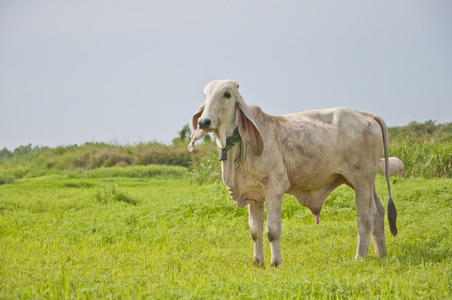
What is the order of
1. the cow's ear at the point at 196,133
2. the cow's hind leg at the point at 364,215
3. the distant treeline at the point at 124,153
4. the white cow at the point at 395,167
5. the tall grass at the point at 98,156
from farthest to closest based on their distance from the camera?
the tall grass at the point at 98,156
the distant treeline at the point at 124,153
the white cow at the point at 395,167
the cow's hind leg at the point at 364,215
the cow's ear at the point at 196,133

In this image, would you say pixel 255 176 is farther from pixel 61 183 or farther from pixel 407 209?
pixel 61 183

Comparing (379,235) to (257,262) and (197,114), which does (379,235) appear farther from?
(197,114)

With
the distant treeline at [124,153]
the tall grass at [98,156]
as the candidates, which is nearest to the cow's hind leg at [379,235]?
the distant treeline at [124,153]

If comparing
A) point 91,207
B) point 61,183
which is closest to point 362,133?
point 91,207

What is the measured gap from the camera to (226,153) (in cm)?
482

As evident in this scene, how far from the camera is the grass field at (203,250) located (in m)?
3.60

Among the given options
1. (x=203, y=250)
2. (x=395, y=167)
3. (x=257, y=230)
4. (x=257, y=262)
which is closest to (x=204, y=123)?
(x=257, y=230)

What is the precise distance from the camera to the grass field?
3.60 metres

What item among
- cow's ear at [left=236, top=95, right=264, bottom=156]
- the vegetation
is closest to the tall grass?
the vegetation

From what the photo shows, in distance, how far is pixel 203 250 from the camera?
6051 mm

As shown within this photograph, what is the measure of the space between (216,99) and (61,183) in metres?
11.4

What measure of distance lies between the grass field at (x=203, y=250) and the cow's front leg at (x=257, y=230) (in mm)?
134

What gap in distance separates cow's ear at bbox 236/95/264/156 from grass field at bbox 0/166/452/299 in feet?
4.08

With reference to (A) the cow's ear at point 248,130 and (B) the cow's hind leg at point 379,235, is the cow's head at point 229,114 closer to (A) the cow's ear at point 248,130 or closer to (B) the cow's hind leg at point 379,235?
(A) the cow's ear at point 248,130
